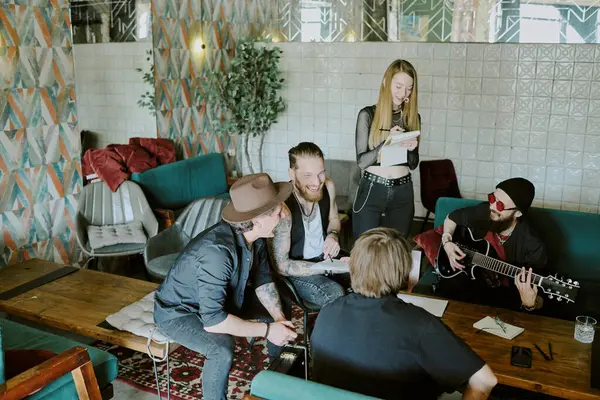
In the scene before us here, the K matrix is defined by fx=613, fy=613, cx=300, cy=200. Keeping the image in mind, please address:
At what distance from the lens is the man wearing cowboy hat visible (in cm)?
276

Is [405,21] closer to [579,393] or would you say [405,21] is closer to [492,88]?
[492,88]

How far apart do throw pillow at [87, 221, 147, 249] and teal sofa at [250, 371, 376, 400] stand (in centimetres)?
305

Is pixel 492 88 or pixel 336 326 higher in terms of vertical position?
pixel 492 88

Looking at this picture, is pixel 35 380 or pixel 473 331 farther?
pixel 473 331

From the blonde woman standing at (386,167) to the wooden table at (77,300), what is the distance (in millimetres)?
1497

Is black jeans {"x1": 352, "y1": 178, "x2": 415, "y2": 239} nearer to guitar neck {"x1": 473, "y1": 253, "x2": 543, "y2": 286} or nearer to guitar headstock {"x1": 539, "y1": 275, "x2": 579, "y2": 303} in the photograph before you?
guitar neck {"x1": 473, "y1": 253, "x2": 543, "y2": 286}

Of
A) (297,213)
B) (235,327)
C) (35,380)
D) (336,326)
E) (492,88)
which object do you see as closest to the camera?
(336,326)

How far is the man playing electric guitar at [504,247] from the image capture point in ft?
11.2

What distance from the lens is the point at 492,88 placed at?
19.0ft

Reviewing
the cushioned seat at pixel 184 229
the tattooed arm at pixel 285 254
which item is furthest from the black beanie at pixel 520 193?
the cushioned seat at pixel 184 229

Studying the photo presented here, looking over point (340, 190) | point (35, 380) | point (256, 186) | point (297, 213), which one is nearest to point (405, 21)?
point (340, 190)

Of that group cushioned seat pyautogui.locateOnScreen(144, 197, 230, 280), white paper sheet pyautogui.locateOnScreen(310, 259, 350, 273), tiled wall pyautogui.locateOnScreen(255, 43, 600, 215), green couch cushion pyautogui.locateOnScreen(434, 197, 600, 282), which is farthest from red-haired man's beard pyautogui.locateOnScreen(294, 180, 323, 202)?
tiled wall pyautogui.locateOnScreen(255, 43, 600, 215)

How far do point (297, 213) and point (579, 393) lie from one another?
179 cm

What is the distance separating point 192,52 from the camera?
20.2 feet
